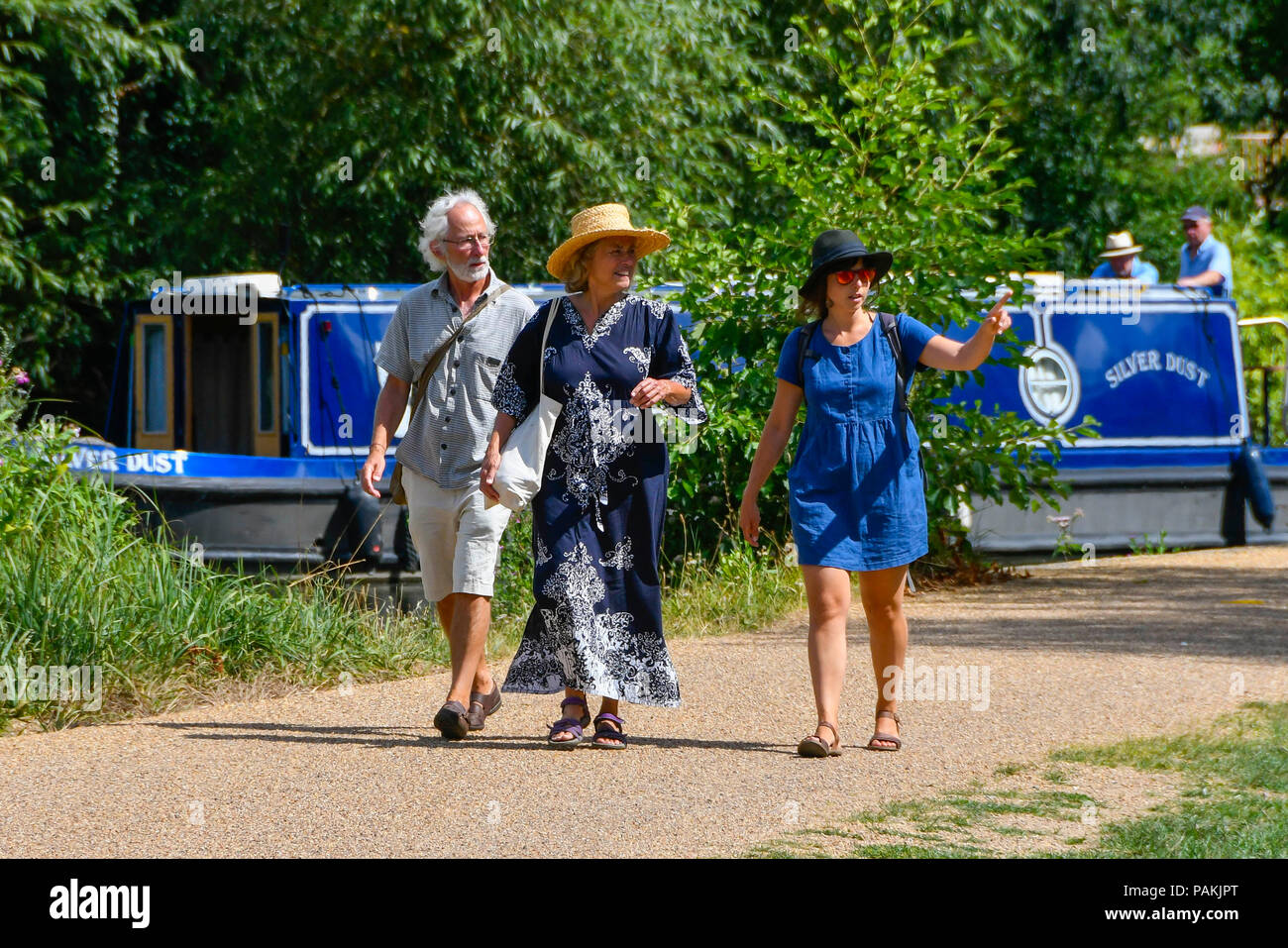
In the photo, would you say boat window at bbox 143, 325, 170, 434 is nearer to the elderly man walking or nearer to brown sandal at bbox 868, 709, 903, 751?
the elderly man walking

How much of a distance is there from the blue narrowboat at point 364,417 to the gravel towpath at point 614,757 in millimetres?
2542

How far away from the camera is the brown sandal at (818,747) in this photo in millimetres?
5637

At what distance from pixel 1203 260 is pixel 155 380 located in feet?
28.1

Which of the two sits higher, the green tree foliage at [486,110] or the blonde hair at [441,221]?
the green tree foliage at [486,110]

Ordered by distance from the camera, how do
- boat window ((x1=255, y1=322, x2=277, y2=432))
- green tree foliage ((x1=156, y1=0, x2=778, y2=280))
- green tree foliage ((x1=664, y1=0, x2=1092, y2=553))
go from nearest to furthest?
green tree foliage ((x1=664, y1=0, x2=1092, y2=553))
boat window ((x1=255, y1=322, x2=277, y2=432))
green tree foliage ((x1=156, y1=0, x2=778, y2=280))

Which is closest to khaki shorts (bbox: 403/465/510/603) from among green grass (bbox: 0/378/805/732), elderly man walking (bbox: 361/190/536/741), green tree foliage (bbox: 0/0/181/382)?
elderly man walking (bbox: 361/190/536/741)

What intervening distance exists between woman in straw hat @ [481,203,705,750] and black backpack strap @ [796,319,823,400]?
364 millimetres

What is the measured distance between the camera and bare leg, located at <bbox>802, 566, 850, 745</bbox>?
572 cm

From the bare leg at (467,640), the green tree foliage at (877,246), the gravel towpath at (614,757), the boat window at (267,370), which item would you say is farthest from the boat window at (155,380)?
the bare leg at (467,640)

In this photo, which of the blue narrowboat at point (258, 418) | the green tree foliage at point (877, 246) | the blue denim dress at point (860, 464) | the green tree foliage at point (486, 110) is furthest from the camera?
the green tree foliage at point (486, 110)

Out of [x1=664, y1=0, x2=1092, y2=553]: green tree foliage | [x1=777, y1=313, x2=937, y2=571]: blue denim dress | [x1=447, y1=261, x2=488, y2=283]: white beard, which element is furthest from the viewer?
[x1=664, y1=0, x2=1092, y2=553]: green tree foliage

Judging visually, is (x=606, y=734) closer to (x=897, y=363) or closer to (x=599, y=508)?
(x=599, y=508)

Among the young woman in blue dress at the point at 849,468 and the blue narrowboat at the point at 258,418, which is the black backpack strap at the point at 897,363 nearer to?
the young woman in blue dress at the point at 849,468

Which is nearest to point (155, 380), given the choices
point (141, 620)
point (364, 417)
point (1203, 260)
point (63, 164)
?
point (364, 417)
